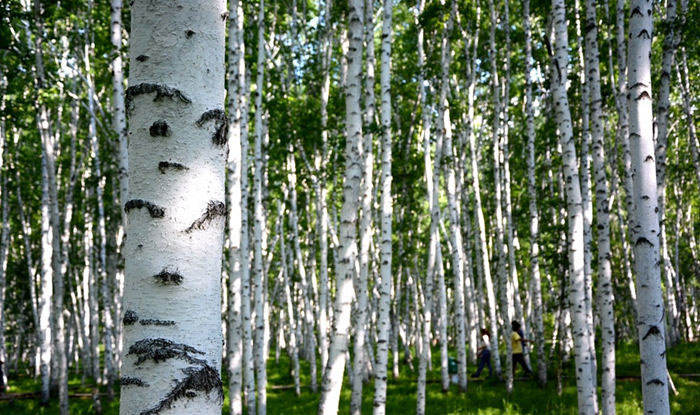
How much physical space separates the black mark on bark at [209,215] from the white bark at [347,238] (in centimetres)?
466

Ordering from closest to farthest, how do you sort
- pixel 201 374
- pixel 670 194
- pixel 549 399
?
pixel 201 374, pixel 549 399, pixel 670 194

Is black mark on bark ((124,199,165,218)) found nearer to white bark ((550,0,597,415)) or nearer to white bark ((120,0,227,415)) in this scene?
white bark ((120,0,227,415))

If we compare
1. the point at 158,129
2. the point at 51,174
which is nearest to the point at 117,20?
the point at 51,174

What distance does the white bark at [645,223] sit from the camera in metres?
3.50

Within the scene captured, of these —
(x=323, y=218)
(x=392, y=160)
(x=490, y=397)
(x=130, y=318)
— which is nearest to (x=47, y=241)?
(x=323, y=218)

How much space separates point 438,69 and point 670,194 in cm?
1606

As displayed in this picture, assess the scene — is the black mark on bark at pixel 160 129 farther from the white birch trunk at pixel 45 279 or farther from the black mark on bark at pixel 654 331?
the white birch trunk at pixel 45 279

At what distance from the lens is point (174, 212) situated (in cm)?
121

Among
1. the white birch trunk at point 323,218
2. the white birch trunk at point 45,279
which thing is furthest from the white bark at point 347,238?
the white birch trunk at point 45,279

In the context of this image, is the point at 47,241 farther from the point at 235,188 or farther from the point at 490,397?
the point at 490,397

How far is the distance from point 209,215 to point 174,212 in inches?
3.3

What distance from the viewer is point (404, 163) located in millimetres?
14391

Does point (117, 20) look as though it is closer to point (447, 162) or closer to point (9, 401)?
point (447, 162)

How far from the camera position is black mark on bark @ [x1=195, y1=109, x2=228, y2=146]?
4.18ft
